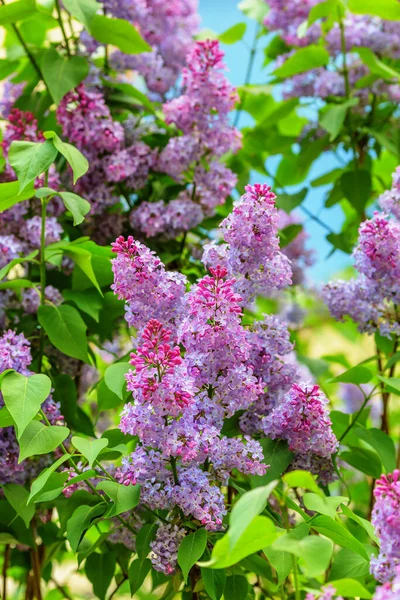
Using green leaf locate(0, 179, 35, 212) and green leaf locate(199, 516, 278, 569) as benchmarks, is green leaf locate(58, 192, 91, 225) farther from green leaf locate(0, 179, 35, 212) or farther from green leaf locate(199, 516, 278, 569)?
green leaf locate(199, 516, 278, 569)

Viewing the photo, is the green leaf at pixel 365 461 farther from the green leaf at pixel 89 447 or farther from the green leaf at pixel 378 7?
the green leaf at pixel 378 7

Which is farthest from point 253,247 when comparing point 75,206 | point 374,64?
point 374,64

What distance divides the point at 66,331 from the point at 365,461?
408 millimetres

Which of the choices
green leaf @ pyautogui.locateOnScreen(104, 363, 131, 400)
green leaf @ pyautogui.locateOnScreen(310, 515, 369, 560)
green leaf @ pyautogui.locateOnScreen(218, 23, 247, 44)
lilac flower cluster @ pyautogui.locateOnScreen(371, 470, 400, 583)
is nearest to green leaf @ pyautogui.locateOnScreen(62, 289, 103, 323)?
green leaf @ pyautogui.locateOnScreen(104, 363, 131, 400)

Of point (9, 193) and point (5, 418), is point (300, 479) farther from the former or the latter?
point (9, 193)

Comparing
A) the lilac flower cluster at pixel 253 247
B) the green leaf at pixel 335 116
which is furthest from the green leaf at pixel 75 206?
the green leaf at pixel 335 116

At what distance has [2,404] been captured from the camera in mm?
905

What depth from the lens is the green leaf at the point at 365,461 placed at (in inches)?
41.4

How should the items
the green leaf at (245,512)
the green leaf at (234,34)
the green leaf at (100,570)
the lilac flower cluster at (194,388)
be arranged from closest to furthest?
1. the green leaf at (245,512)
2. the lilac flower cluster at (194,388)
3. the green leaf at (100,570)
4. the green leaf at (234,34)

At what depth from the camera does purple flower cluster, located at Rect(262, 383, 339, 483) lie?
82cm

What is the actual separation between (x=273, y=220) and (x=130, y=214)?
49cm

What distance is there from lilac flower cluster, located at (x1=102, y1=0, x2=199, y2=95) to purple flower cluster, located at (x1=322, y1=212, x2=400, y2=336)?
56 cm

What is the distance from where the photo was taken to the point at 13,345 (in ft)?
3.11

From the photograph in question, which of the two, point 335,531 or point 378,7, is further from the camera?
point 378,7
